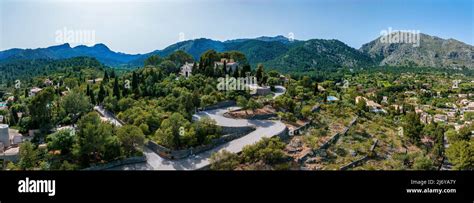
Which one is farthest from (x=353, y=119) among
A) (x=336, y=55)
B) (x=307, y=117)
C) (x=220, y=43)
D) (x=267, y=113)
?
(x=220, y=43)

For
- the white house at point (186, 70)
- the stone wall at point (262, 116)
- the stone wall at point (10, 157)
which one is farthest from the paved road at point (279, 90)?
the stone wall at point (10, 157)

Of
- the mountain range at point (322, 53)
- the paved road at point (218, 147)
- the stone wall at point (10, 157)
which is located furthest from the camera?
the mountain range at point (322, 53)

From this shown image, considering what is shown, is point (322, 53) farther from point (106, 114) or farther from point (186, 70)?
point (106, 114)

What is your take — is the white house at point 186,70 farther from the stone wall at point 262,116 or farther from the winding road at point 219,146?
the stone wall at point 262,116

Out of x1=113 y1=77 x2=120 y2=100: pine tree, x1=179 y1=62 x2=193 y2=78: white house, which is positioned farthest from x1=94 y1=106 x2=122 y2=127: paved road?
x1=179 y1=62 x2=193 y2=78: white house

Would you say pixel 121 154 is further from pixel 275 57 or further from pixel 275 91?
pixel 275 57
